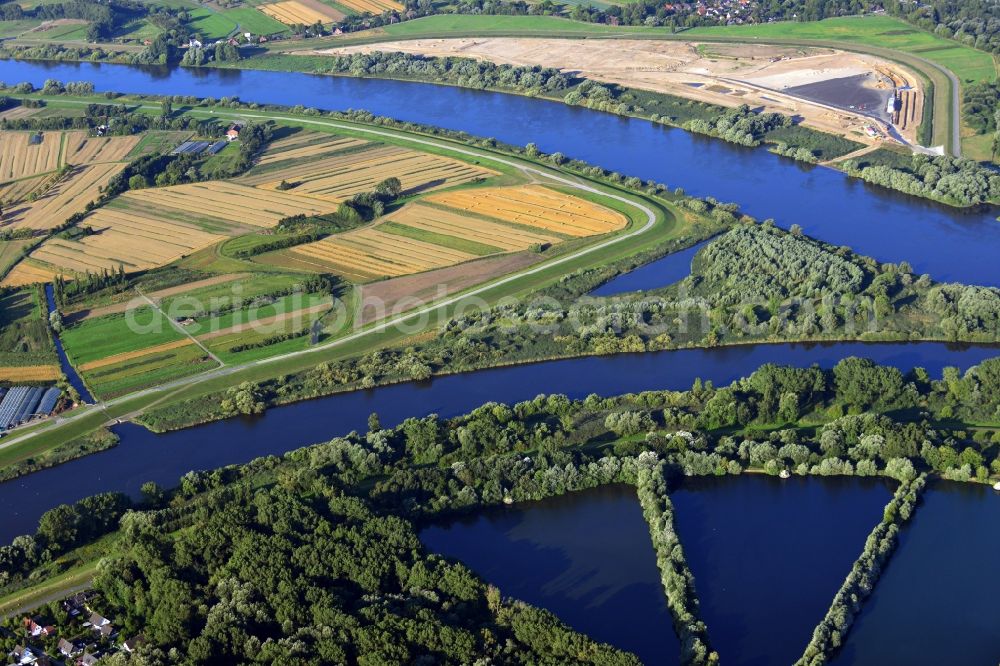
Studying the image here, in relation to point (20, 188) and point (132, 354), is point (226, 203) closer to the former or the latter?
point (20, 188)

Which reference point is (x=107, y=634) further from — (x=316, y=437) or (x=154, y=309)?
(x=154, y=309)

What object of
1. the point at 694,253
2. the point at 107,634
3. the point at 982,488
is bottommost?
the point at 107,634

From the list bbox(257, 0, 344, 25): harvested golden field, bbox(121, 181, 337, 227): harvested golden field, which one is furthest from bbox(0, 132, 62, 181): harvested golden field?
bbox(257, 0, 344, 25): harvested golden field

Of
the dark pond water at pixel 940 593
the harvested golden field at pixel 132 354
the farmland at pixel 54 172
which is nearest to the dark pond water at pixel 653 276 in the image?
the dark pond water at pixel 940 593

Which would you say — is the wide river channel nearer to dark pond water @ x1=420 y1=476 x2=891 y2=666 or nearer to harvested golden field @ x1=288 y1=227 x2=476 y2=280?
dark pond water @ x1=420 y1=476 x2=891 y2=666

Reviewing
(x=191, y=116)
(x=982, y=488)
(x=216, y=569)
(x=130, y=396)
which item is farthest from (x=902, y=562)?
(x=191, y=116)

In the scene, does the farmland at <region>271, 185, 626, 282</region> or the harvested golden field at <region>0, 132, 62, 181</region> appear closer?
the farmland at <region>271, 185, 626, 282</region>

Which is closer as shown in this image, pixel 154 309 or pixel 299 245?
pixel 154 309

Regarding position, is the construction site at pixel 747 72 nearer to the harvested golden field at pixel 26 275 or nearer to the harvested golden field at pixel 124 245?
the harvested golden field at pixel 124 245
